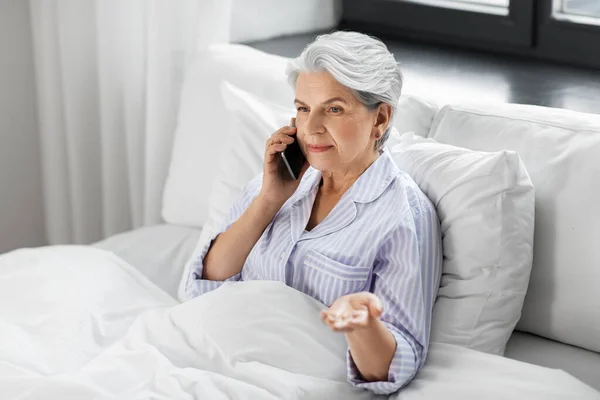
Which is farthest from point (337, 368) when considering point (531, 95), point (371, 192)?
point (531, 95)

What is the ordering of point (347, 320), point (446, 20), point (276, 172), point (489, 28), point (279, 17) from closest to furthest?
point (347, 320), point (276, 172), point (489, 28), point (446, 20), point (279, 17)

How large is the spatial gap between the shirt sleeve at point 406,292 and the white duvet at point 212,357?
0.04 m

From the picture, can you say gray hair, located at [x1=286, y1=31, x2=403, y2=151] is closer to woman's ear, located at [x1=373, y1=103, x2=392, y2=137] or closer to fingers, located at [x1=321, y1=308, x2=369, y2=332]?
woman's ear, located at [x1=373, y1=103, x2=392, y2=137]

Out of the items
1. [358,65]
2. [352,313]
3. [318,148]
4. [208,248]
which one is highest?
[358,65]

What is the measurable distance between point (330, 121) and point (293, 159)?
0.60 feet

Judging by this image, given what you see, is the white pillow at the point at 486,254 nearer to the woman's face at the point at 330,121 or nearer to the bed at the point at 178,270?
the bed at the point at 178,270

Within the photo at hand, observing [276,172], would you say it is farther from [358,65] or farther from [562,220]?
[562,220]

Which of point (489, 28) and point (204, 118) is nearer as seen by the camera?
point (204, 118)

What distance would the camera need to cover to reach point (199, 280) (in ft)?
6.24

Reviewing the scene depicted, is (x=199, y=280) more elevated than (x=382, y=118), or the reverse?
(x=382, y=118)

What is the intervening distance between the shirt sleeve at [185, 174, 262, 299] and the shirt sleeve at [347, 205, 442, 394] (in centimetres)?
38

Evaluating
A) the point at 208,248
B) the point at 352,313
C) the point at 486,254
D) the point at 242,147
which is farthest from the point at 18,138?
the point at 352,313

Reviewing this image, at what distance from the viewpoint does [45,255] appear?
6.82 ft

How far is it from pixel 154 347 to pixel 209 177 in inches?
27.3
